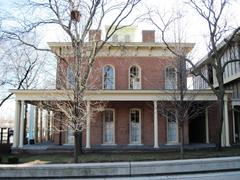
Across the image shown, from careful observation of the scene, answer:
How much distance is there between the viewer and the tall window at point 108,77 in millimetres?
23031

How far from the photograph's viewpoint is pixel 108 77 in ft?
76.1

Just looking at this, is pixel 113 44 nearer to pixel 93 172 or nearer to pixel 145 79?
pixel 145 79

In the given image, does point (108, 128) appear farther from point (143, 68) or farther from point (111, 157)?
point (111, 157)

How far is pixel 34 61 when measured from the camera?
34625 mm

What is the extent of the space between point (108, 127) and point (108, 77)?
3793 millimetres

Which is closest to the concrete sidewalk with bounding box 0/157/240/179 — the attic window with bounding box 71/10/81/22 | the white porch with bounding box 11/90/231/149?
the attic window with bounding box 71/10/81/22

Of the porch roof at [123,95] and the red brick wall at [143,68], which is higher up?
the red brick wall at [143,68]

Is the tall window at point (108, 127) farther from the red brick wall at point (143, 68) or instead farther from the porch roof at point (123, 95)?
the porch roof at point (123, 95)

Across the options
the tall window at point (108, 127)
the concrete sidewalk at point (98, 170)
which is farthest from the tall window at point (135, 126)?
the concrete sidewalk at point (98, 170)

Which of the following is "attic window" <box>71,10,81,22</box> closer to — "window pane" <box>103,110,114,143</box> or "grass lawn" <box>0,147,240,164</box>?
"grass lawn" <box>0,147,240,164</box>

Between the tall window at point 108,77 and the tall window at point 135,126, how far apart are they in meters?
2.51

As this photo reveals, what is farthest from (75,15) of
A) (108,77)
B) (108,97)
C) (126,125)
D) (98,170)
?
(126,125)

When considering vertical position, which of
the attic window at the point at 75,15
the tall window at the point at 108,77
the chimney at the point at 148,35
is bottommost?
the tall window at the point at 108,77

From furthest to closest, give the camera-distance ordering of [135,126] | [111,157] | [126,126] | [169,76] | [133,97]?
[169,76], [135,126], [126,126], [133,97], [111,157]
